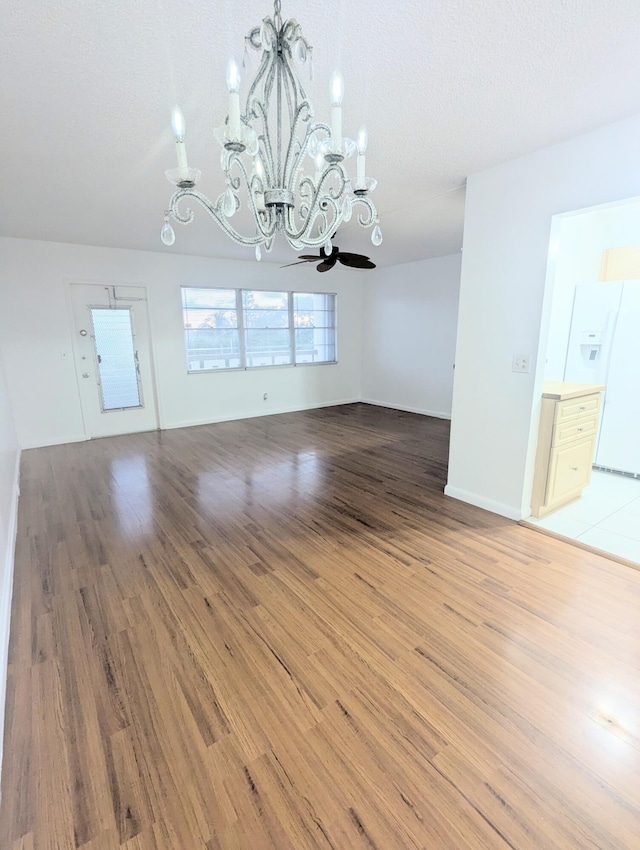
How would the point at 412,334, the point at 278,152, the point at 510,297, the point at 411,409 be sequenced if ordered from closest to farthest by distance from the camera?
the point at 278,152
the point at 510,297
the point at 412,334
the point at 411,409

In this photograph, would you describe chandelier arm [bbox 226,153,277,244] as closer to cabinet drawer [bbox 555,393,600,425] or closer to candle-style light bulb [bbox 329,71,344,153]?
candle-style light bulb [bbox 329,71,344,153]

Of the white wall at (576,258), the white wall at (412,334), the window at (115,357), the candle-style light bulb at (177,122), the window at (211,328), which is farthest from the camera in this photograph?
the white wall at (412,334)

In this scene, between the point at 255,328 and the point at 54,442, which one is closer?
the point at 54,442

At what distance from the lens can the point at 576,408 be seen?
10.1ft

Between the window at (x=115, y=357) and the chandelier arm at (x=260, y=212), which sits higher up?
the chandelier arm at (x=260, y=212)

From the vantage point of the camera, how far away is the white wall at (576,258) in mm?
3912

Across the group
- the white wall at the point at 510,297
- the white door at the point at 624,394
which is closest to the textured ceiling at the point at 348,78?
the white wall at the point at 510,297

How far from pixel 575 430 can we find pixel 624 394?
119cm

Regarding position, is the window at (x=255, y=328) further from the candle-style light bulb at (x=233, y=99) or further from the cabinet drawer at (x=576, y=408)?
the candle-style light bulb at (x=233, y=99)

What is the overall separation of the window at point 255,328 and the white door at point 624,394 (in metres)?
4.78

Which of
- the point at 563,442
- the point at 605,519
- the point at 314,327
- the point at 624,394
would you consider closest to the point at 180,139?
the point at 563,442

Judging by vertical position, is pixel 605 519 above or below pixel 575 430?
below

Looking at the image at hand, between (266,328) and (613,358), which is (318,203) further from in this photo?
(266,328)

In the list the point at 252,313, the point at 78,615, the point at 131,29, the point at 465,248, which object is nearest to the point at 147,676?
the point at 78,615
